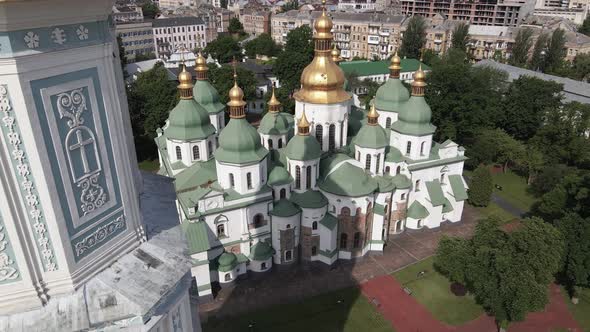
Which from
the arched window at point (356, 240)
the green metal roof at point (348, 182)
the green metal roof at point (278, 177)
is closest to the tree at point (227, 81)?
the green metal roof at point (278, 177)

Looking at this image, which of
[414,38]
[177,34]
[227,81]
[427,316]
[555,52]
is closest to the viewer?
[427,316]

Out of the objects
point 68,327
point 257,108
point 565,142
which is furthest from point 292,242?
point 257,108

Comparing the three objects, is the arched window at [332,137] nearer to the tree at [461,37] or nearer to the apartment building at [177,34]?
the tree at [461,37]

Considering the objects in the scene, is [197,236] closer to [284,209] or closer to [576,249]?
[284,209]

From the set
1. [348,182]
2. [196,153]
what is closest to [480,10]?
[348,182]

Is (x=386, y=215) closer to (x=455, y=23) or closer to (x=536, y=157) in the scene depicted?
(x=536, y=157)

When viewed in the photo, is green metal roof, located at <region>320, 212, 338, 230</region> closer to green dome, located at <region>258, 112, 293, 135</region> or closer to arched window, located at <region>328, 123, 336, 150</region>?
arched window, located at <region>328, 123, 336, 150</region>

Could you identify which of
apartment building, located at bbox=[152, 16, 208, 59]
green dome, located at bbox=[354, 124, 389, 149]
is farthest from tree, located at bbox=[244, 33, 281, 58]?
green dome, located at bbox=[354, 124, 389, 149]
